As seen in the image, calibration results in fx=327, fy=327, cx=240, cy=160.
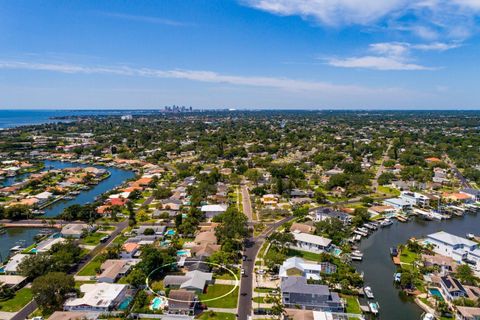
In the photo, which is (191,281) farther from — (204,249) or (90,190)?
(90,190)

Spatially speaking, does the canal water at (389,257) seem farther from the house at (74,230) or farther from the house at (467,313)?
the house at (74,230)

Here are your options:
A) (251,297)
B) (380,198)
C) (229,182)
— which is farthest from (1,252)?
(380,198)

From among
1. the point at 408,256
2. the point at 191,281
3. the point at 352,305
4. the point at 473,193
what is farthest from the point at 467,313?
the point at 473,193

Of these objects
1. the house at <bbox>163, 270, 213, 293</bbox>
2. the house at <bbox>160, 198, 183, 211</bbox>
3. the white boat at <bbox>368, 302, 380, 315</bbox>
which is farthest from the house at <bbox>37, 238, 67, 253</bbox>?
the white boat at <bbox>368, 302, 380, 315</bbox>

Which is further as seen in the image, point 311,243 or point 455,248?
point 311,243

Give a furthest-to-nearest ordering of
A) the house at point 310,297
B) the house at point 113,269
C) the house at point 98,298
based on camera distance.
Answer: the house at point 113,269 → the house at point 310,297 → the house at point 98,298

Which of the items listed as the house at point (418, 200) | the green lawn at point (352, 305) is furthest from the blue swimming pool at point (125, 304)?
the house at point (418, 200)
